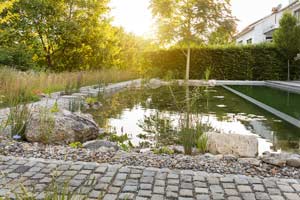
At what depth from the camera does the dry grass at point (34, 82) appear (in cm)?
534

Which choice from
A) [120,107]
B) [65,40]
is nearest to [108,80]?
[65,40]

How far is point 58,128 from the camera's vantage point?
3.56m

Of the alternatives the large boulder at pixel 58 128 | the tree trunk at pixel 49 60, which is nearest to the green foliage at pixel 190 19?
the tree trunk at pixel 49 60

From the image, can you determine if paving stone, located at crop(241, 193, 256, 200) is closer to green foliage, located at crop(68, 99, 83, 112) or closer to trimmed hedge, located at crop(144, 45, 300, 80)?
green foliage, located at crop(68, 99, 83, 112)

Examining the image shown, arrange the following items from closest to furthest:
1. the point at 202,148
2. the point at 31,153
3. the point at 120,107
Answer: the point at 31,153
the point at 202,148
the point at 120,107

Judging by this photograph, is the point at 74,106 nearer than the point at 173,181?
No

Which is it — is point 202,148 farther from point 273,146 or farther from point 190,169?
point 273,146

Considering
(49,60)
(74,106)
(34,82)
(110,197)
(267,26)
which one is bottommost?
(110,197)

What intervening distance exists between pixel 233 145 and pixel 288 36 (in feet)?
45.5

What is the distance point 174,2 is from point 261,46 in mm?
5650

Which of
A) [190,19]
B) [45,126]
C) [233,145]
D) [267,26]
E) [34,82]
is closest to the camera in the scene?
[233,145]

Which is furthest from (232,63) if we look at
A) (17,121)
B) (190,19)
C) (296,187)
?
(296,187)

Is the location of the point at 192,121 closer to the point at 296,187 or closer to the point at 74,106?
the point at 296,187

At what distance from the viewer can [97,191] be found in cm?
196
